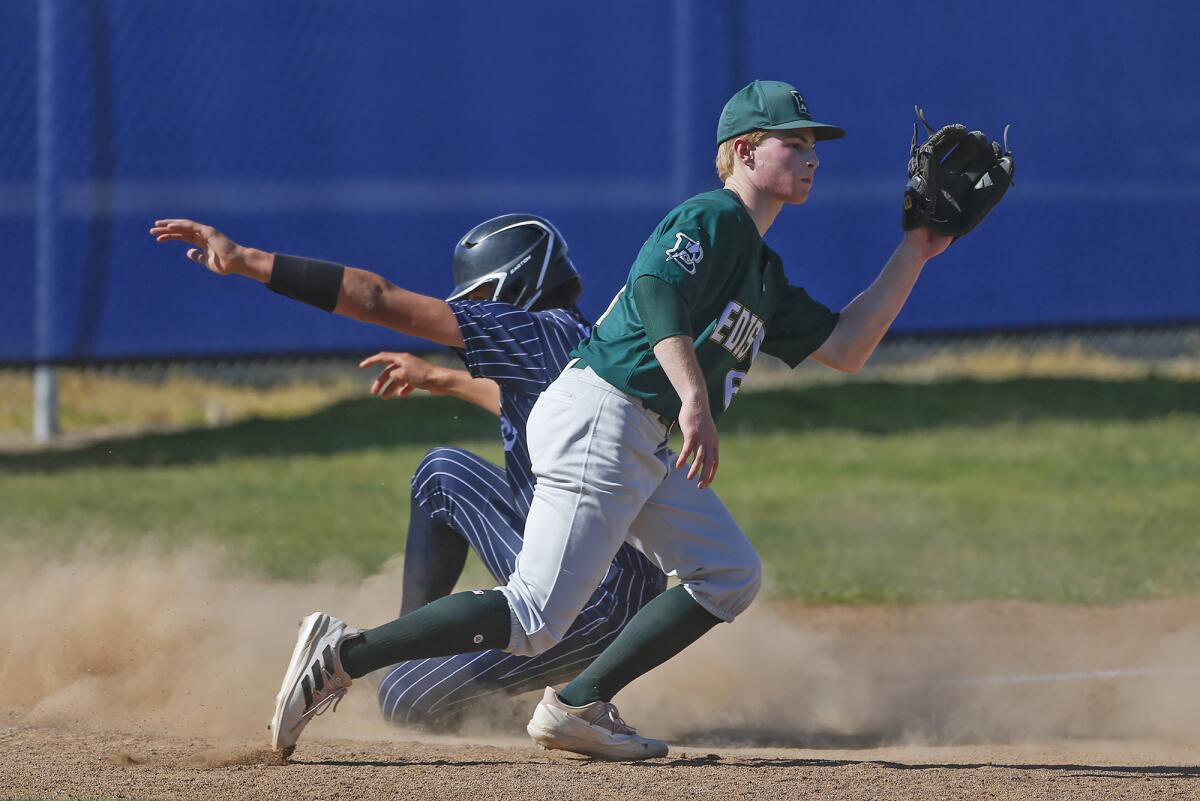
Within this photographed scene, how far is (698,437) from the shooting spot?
3.41 metres

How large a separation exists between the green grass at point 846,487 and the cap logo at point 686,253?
3.13 metres

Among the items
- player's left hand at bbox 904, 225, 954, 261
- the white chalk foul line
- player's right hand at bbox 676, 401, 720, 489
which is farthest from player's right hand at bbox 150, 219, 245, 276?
the white chalk foul line

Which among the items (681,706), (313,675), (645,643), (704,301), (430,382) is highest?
(704,301)

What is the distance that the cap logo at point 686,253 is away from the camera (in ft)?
11.5

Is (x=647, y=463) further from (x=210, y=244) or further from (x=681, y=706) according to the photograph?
(x=681, y=706)

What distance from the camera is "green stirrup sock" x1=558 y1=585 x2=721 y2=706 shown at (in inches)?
150

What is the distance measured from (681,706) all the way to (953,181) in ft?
5.84

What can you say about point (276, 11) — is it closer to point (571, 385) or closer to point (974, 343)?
point (974, 343)

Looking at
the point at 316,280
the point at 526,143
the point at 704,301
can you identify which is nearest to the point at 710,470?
the point at 704,301

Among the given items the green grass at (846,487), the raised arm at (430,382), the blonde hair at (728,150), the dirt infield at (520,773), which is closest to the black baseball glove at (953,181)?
the blonde hair at (728,150)

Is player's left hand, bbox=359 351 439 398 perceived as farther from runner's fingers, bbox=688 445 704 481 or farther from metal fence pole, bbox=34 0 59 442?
metal fence pole, bbox=34 0 59 442

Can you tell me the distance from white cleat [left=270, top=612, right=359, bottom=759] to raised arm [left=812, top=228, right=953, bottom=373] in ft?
4.41

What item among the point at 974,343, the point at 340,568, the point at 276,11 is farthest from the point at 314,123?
the point at 974,343

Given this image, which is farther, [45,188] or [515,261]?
[45,188]
